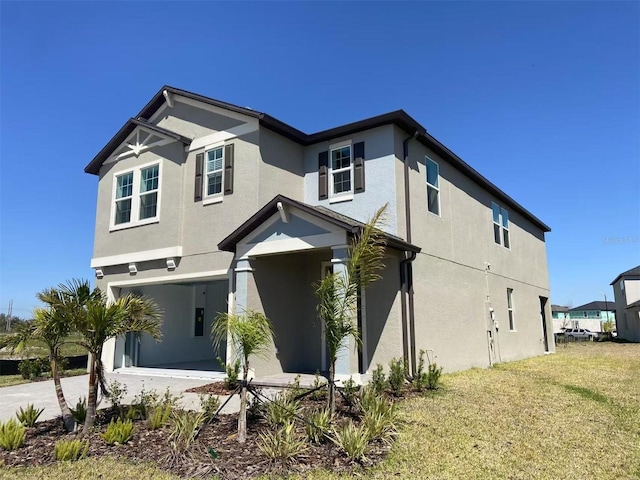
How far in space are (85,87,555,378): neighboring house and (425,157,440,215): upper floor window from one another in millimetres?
46

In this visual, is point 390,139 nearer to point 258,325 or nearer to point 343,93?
point 343,93

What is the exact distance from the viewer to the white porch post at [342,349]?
10.0 meters

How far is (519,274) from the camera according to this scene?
846 inches

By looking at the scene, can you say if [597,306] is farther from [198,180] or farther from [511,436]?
[511,436]

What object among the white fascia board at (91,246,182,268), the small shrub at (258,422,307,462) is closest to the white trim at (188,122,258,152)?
the white fascia board at (91,246,182,268)

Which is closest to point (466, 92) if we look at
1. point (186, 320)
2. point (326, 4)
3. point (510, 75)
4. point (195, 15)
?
point (510, 75)

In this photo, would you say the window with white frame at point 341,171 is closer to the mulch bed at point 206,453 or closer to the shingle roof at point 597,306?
the mulch bed at point 206,453

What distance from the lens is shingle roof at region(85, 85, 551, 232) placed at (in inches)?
496

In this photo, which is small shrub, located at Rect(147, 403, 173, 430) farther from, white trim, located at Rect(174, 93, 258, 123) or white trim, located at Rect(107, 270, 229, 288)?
white trim, located at Rect(174, 93, 258, 123)

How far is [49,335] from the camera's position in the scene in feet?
23.4

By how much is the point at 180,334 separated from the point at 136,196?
5.50 m

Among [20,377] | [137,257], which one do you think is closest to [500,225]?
[137,257]

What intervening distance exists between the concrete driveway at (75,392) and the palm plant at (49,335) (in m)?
1.61

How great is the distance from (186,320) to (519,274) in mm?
14957
